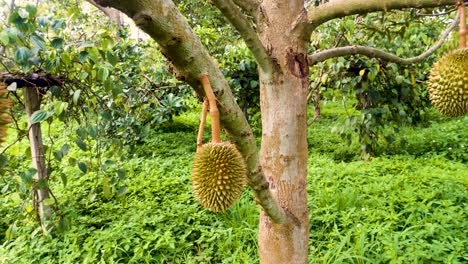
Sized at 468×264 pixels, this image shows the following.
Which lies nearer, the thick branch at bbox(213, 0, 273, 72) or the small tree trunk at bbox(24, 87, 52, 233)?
the thick branch at bbox(213, 0, 273, 72)

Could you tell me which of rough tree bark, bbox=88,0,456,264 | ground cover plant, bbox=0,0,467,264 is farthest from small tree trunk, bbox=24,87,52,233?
rough tree bark, bbox=88,0,456,264

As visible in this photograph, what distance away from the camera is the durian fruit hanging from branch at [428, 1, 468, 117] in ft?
4.00

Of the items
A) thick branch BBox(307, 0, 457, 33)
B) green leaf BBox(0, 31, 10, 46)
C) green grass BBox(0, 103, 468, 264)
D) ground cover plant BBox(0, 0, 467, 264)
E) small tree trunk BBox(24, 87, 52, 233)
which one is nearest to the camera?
thick branch BBox(307, 0, 457, 33)

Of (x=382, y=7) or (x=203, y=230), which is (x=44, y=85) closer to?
(x=203, y=230)

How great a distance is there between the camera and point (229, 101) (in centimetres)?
85

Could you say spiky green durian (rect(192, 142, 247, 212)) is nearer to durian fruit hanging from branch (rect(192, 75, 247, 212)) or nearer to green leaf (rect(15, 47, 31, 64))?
durian fruit hanging from branch (rect(192, 75, 247, 212))

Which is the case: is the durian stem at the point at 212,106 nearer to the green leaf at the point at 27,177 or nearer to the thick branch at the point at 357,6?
the thick branch at the point at 357,6

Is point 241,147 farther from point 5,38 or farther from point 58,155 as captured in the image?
point 58,155

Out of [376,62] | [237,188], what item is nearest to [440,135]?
[376,62]

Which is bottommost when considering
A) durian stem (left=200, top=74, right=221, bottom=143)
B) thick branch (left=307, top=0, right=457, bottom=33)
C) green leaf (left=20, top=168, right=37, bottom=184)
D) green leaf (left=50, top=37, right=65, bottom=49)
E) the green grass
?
the green grass

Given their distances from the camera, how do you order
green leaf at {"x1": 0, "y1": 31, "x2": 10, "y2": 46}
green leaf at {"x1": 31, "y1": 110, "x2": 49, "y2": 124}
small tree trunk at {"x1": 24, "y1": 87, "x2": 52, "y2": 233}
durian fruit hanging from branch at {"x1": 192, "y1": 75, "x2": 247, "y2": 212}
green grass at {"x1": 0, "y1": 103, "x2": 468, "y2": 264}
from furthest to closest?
small tree trunk at {"x1": 24, "y1": 87, "x2": 52, "y2": 233}
green grass at {"x1": 0, "y1": 103, "x2": 468, "y2": 264}
green leaf at {"x1": 31, "y1": 110, "x2": 49, "y2": 124}
green leaf at {"x1": 0, "y1": 31, "x2": 10, "y2": 46}
durian fruit hanging from branch at {"x1": 192, "y1": 75, "x2": 247, "y2": 212}

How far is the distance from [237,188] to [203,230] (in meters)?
1.64

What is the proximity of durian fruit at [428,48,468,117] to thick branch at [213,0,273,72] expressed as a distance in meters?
0.57

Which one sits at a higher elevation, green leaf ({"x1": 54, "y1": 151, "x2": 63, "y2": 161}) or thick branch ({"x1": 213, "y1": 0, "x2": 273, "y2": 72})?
thick branch ({"x1": 213, "y1": 0, "x2": 273, "y2": 72})
